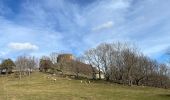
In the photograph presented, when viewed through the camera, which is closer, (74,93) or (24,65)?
(74,93)

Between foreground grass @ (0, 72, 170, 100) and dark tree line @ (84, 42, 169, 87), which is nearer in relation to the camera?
foreground grass @ (0, 72, 170, 100)

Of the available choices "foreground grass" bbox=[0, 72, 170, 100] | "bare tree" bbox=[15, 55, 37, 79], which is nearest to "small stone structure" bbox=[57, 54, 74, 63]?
"bare tree" bbox=[15, 55, 37, 79]

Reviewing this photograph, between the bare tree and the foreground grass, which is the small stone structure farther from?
the foreground grass

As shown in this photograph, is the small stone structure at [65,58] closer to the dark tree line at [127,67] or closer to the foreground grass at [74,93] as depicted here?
the dark tree line at [127,67]

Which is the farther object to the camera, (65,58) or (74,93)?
(65,58)

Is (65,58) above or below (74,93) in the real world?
above

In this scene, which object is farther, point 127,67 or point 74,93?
point 127,67

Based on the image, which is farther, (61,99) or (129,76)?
(129,76)

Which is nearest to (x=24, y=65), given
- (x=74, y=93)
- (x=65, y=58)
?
(x=65, y=58)

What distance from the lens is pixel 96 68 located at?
100 metres

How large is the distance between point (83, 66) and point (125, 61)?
76.0ft

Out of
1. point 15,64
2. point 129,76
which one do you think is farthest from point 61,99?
point 15,64

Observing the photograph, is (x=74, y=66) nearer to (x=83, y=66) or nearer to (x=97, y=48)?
(x=83, y=66)

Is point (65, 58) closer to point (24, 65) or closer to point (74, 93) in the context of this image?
point (24, 65)
